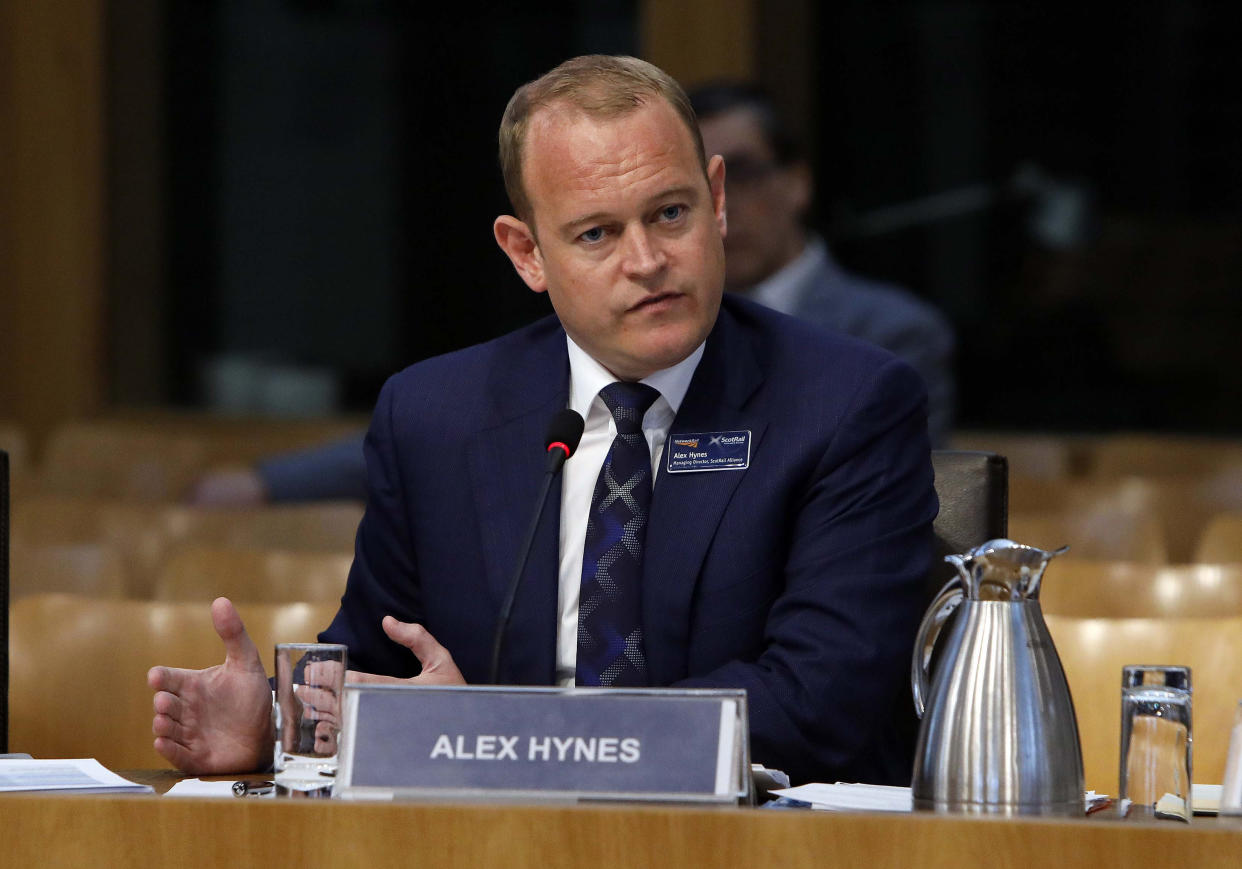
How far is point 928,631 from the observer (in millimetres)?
1546

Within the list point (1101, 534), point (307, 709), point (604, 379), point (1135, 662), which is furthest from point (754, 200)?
point (307, 709)

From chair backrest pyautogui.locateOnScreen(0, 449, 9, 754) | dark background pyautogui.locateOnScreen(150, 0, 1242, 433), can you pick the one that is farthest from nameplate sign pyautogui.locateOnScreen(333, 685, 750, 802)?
dark background pyautogui.locateOnScreen(150, 0, 1242, 433)

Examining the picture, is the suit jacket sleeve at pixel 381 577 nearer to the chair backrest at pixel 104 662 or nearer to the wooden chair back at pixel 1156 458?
the chair backrest at pixel 104 662

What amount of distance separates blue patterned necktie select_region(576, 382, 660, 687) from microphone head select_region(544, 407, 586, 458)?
0.29m

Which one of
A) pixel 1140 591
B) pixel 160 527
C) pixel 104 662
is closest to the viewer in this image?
pixel 104 662

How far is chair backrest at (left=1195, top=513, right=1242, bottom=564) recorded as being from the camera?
130 inches

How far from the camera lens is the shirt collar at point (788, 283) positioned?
156 inches

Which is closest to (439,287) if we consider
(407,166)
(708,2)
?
(407,166)

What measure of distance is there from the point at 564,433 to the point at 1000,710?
1.69 ft

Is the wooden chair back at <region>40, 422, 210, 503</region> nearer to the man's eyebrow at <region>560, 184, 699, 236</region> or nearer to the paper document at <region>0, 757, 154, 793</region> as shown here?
the man's eyebrow at <region>560, 184, 699, 236</region>

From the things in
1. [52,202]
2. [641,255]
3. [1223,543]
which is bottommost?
[1223,543]

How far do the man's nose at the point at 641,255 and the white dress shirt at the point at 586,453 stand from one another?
17 centimetres

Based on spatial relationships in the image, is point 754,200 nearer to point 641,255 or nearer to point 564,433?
point 641,255

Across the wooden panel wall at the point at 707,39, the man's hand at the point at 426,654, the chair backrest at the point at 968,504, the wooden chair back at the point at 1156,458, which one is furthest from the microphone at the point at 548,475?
the wooden panel wall at the point at 707,39
